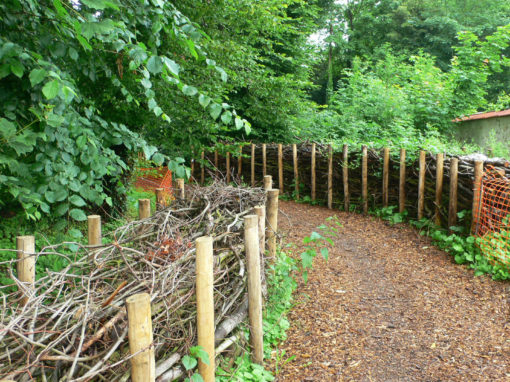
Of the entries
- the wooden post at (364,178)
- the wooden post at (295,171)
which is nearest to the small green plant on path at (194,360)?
the wooden post at (364,178)

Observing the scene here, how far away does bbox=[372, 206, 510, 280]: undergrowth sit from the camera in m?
4.57

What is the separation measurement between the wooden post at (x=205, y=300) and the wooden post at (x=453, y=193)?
15.4 feet

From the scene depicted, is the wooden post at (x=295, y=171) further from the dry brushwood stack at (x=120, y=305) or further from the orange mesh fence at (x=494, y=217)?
the dry brushwood stack at (x=120, y=305)

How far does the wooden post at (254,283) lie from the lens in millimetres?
2611

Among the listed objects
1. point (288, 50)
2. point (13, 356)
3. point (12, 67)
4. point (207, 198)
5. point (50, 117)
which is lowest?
point (13, 356)

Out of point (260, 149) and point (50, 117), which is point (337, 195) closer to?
point (260, 149)

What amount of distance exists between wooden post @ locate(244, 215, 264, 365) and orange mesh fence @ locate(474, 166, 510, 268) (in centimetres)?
339

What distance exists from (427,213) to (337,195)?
2.41 meters

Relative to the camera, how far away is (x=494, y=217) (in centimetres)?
502

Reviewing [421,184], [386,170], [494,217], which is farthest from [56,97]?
[386,170]

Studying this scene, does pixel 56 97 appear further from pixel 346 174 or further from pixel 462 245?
pixel 346 174

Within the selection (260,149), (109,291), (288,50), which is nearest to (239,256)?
(109,291)

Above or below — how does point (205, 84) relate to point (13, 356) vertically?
above

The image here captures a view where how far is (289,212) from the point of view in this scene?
326 inches
